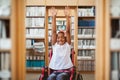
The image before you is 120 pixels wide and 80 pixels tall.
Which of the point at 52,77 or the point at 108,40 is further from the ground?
the point at 108,40

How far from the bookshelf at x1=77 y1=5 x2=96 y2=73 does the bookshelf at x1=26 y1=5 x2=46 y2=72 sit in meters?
1.05

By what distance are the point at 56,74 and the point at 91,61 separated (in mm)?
2505

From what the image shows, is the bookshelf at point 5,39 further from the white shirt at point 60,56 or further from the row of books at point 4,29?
the white shirt at point 60,56

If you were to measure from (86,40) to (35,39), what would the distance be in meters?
1.49

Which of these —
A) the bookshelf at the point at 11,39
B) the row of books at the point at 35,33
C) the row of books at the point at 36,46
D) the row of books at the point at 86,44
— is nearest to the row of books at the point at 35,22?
the row of books at the point at 35,33

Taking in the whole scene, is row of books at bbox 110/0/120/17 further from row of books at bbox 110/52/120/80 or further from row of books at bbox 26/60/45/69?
row of books at bbox 26/60/45/69

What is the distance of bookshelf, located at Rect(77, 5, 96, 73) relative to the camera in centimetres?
751

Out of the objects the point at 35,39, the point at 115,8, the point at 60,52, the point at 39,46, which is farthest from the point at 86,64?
the point at 115,8

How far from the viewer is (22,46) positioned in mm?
3354

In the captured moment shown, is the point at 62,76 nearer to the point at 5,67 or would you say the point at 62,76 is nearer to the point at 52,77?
the point at 52,77

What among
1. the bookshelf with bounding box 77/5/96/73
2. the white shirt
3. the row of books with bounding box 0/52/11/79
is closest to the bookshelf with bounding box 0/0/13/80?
the row of books with bounding box 0/52/11/79

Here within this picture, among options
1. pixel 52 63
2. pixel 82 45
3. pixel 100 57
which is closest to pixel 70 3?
pixel 82 45

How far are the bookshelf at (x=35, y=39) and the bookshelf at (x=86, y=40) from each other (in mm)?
1051

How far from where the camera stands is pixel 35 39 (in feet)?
24.9
